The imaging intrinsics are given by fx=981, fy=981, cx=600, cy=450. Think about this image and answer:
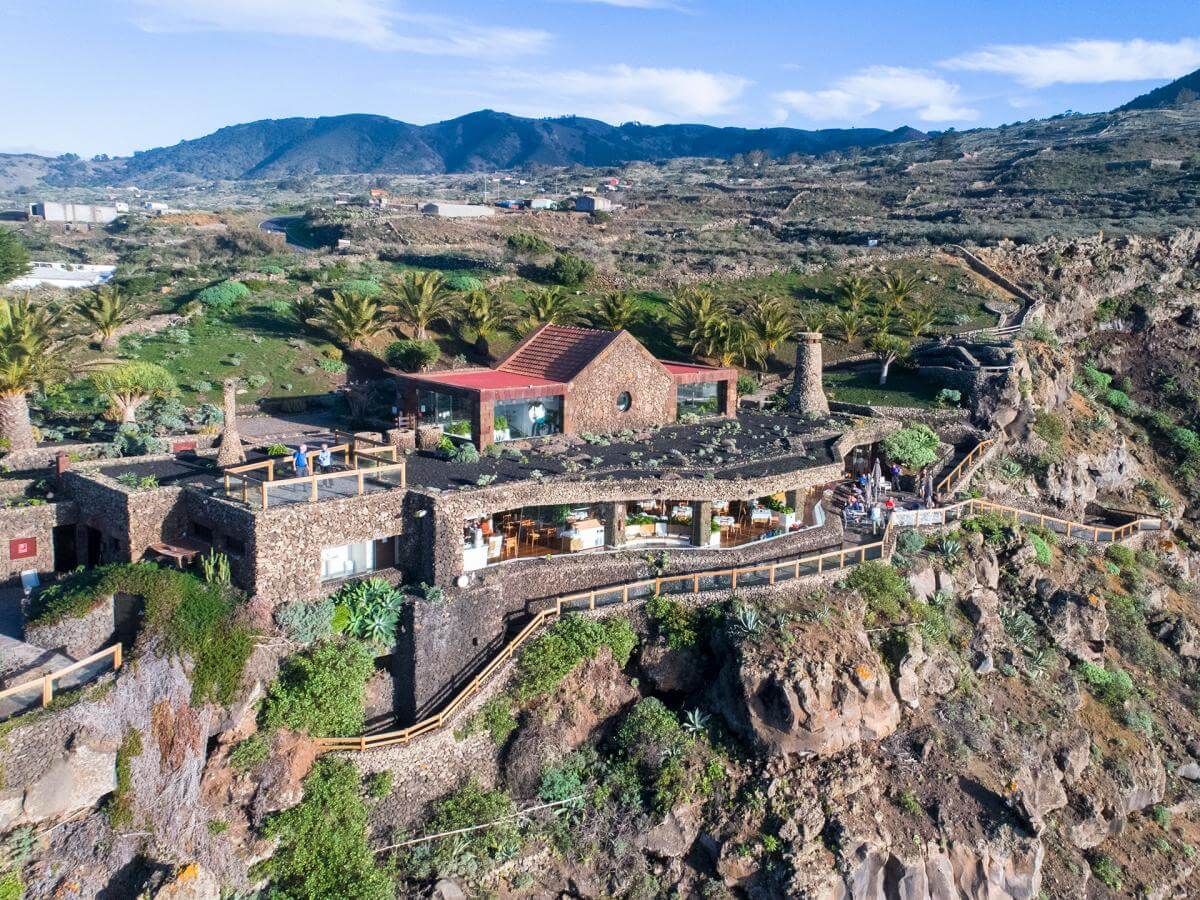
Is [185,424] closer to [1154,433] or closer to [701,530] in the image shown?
[701,530]

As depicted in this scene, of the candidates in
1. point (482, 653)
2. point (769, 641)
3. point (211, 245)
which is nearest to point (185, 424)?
point (482, 653)

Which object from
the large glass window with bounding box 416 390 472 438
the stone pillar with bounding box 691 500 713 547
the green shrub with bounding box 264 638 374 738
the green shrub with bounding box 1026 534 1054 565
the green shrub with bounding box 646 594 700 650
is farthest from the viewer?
the green shrub with bounding box 1026 534 1054 565

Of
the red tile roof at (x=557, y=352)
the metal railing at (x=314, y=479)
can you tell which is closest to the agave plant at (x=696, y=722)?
the metal railing at (x=314, y=479)

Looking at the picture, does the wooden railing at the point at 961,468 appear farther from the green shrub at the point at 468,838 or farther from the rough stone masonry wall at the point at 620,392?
the green shrub at the point at 468,838

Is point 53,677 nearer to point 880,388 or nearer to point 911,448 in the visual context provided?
point 911,448

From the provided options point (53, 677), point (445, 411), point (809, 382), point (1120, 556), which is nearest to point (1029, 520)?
point (1120, 556)

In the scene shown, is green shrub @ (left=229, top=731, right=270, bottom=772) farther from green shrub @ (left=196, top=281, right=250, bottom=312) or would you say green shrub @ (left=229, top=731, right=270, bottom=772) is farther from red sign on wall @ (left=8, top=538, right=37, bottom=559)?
green shrub @ (left=196, top=281, right=250, bottom=312)

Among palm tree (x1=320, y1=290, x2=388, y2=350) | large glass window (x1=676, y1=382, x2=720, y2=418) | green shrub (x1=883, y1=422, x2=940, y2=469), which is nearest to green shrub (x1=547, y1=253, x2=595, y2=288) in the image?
palm tree (x1=320, y1=290, x2=388, y2=350)
